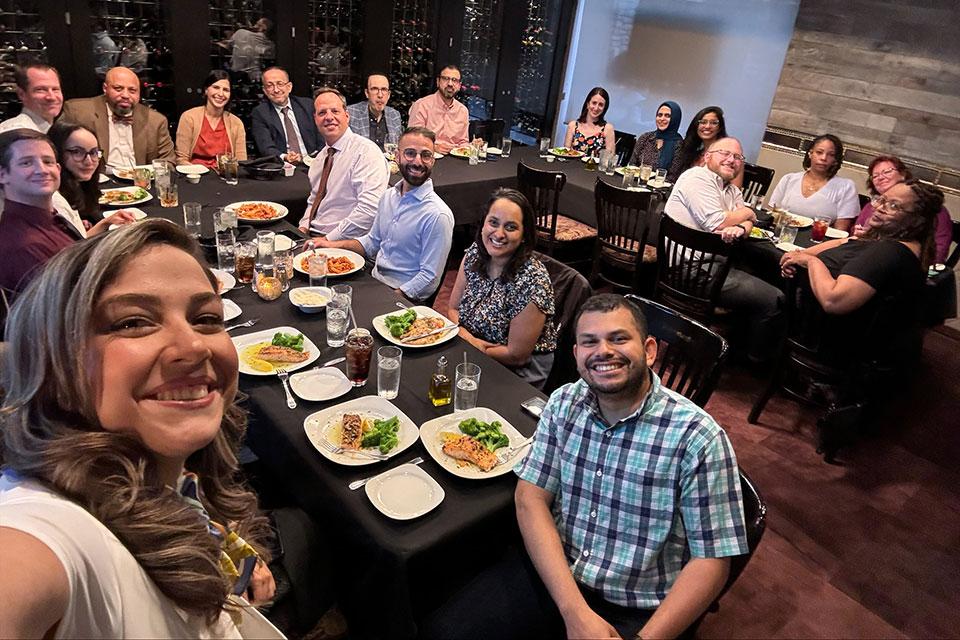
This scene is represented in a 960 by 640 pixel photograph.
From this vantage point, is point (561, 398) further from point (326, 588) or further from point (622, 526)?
point (326, 588)

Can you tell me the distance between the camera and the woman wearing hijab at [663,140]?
5.18m

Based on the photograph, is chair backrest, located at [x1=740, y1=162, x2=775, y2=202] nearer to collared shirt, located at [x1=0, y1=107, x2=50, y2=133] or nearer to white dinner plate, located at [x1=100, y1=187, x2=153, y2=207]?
white dinner plate, located at [x1=100, y1=187, x2=153, y2=207]

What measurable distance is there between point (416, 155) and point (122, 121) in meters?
2.29

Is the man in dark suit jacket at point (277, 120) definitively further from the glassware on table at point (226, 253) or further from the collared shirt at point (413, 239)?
the glassware on table at point (226, 253)

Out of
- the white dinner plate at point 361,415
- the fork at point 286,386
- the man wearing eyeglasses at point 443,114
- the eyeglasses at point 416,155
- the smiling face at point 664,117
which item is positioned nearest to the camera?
the white dinner plate at point 361,415

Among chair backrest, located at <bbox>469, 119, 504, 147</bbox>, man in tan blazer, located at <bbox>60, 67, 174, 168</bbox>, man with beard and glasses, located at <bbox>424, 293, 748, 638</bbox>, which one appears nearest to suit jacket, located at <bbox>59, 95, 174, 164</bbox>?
man in tan blazer, located at <bbox>60, 67, 174, 168</bbox>

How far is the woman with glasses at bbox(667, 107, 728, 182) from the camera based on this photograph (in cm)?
471

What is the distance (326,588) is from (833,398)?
2694 millimetres

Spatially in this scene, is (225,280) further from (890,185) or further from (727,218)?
(890,185)

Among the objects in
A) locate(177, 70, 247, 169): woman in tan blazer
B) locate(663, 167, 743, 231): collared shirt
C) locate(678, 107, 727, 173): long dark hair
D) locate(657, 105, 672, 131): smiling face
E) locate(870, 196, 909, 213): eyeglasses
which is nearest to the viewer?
locate(870, 196, 909, 213): eyeglasses

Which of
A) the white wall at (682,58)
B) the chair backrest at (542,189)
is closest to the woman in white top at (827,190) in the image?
the chair backrest at (542,189)

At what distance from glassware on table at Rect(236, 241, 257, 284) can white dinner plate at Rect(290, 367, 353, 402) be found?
75 centimetres

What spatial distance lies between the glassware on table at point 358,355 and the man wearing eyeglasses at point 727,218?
244 cm

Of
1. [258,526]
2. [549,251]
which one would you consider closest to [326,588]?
[258,526]
